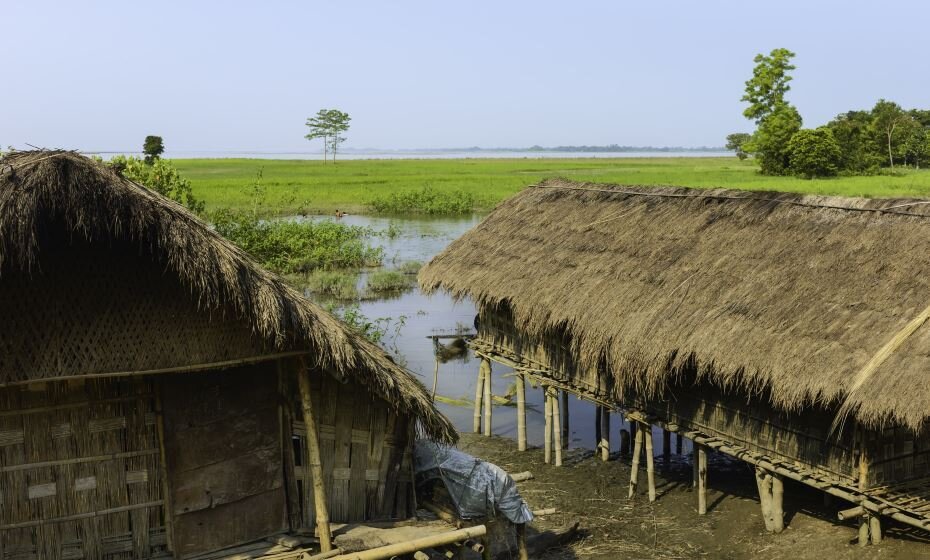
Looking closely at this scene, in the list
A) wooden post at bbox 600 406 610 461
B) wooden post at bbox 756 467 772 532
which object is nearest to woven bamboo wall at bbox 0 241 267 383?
wooden post at bbox 756 467 772 532

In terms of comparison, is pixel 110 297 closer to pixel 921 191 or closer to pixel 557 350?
pixel 557 350

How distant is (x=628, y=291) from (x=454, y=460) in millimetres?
4606

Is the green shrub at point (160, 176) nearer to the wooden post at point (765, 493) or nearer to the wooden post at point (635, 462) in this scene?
the wooden post at point (635, 462)

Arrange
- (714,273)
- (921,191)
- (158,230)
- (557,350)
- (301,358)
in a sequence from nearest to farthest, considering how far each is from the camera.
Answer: (158,230) < (301,358) < (714,273) < (557,350) < (921,191)

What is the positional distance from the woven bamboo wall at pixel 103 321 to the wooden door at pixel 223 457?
0.38 metres

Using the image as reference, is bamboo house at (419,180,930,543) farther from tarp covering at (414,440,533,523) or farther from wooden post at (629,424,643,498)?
tarp covering at (414,440,533,523)

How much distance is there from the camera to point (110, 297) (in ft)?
19.1

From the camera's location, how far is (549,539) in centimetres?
983

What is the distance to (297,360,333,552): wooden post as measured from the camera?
6.14 m

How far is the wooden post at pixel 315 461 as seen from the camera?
6145mm

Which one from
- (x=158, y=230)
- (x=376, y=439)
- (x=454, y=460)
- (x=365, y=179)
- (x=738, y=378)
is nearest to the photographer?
(x=158, y=230)

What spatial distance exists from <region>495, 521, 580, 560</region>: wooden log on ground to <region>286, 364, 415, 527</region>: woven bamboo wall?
308cm

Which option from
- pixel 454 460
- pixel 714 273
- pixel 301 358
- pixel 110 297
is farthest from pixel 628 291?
pixel 110 297

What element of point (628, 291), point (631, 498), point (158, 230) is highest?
point (158, 230)
